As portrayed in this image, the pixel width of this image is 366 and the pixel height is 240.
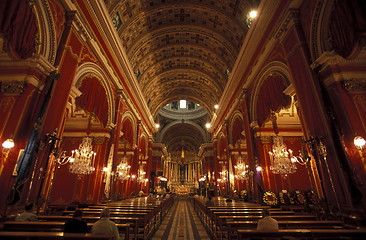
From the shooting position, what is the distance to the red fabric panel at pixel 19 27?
4.12 metres

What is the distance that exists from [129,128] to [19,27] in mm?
10516

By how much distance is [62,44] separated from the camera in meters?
6.10

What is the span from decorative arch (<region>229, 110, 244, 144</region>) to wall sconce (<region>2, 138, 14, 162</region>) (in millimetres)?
12040

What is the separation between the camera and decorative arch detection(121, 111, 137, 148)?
549 inches

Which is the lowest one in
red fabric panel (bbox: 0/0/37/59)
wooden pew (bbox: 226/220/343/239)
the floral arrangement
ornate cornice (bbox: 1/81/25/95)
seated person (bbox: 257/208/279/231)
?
wooden pew (bbox: 226/220/343/239)

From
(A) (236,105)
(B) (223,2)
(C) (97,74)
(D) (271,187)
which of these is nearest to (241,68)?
(A) (236,105)

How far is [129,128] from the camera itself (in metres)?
14.8

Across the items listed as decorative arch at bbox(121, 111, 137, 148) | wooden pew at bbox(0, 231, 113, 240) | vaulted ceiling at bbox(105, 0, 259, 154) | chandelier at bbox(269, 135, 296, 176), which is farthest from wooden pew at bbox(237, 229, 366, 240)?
decorative arch at bbox(121, 111, 137, 148)

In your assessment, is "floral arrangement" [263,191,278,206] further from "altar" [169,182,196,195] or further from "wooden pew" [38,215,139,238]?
"altar" [169,182,196,195]

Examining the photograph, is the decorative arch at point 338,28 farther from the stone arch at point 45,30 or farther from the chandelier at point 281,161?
the stone arch at point 45,30

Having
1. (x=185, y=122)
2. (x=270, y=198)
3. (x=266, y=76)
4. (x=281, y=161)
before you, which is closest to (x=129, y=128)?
(x=266, y=76)

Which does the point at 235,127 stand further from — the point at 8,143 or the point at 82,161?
the point at 8,143

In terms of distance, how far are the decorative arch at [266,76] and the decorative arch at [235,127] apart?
2.36 metres

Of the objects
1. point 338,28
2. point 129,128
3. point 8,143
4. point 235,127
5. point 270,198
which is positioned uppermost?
point 235,127
